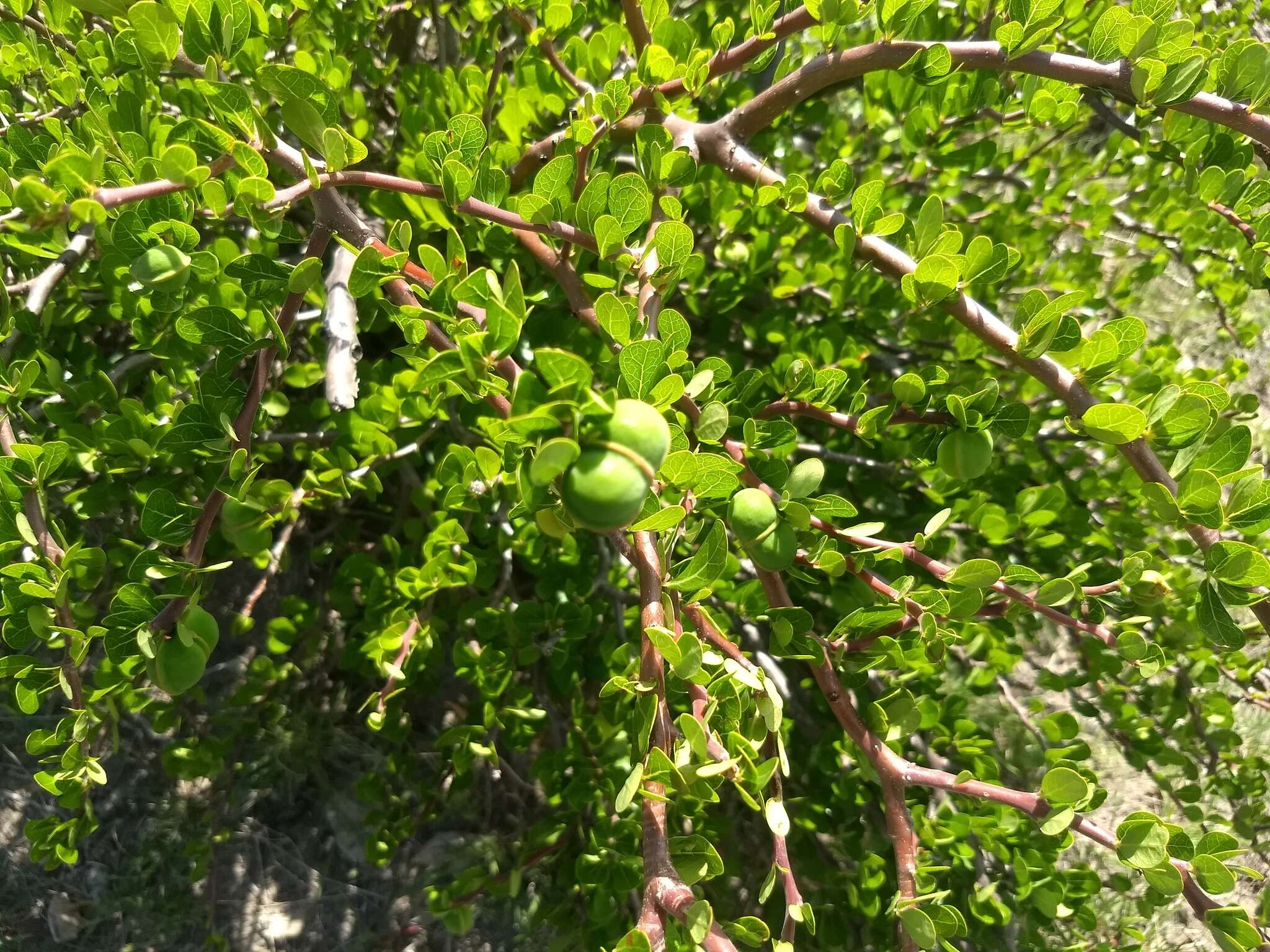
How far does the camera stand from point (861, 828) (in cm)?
159

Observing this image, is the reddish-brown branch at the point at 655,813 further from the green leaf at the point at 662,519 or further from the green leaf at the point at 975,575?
the green leaf at the point at 975,575

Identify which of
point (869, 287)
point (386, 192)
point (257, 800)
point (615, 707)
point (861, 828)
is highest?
point (386, 192)

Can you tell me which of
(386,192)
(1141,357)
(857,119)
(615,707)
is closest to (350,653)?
(615,707)

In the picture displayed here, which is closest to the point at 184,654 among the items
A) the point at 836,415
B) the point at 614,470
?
the point at 614,470

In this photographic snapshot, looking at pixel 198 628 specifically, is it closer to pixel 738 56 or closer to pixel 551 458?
pixel 551 458

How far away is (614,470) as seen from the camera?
1.60 feet

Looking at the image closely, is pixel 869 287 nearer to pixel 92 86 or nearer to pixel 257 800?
pixel 92 86

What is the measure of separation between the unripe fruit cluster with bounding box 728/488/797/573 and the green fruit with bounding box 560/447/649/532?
311 mm

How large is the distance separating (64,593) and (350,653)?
0.79 meters

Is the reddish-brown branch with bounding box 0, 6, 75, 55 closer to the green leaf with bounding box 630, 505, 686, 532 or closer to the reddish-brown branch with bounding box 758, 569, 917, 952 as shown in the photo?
the green leaf with bounding box 630, 505, 686, 532

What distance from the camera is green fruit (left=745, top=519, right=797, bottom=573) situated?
2.70 ft

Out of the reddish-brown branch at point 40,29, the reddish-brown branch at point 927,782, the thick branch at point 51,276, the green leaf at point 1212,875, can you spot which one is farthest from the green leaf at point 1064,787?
the reddish-brown branch at point 40,29

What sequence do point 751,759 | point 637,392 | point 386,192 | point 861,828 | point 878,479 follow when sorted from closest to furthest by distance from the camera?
point 637,392
point 751,759
point 386,192
point 861,828
point 878,479

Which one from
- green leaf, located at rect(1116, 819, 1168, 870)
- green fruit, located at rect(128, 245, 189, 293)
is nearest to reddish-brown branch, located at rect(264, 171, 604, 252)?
green fruit, located at rect(128, 245, 189, 293)
